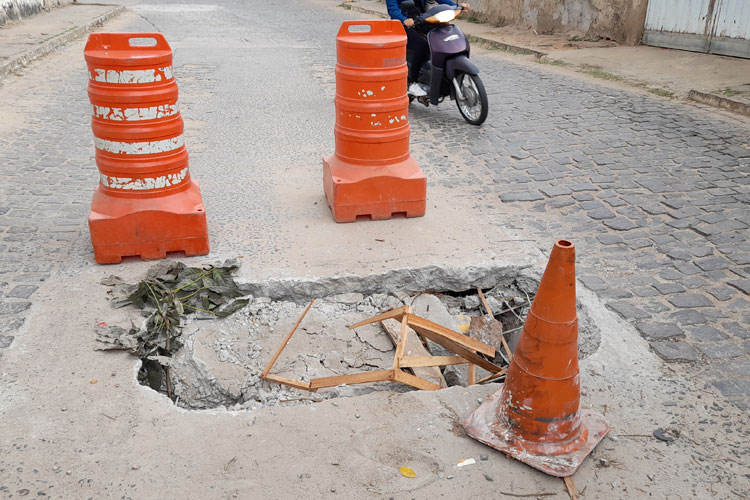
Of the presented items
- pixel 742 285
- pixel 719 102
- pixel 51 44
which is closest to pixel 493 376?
pixel 742 285

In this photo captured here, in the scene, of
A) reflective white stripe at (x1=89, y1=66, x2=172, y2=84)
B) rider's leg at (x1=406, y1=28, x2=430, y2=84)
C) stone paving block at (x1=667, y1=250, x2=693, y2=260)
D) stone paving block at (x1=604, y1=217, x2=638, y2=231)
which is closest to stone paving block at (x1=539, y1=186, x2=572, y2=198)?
stone paving block at (x1=604, y1=217, x2=638, y2=231)

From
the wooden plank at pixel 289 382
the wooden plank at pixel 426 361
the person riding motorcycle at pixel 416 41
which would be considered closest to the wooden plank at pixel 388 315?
the wooden plank at pixel 426 361

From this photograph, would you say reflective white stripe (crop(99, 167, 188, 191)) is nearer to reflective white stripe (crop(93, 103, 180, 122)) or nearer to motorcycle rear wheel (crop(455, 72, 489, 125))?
reflective white stripe (crop(93, 103, 180, 122))

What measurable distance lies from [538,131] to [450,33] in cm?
151

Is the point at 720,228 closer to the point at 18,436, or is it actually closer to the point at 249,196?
the point at 249,196

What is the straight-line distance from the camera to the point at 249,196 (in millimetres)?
5391

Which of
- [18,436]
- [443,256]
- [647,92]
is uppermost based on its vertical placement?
[647,92]

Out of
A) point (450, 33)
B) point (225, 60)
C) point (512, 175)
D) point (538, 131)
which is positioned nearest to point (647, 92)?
point (538, 131)

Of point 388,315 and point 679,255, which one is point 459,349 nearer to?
point 388,315

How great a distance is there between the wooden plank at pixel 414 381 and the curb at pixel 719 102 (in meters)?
6.44

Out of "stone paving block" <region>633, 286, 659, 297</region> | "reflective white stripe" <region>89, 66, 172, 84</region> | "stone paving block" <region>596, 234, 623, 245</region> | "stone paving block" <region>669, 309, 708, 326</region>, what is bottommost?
"stone paving block" <region>669, 309, 708, 326</region>

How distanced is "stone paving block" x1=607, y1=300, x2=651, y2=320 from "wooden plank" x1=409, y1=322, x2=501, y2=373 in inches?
34.9

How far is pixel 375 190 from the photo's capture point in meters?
4.71

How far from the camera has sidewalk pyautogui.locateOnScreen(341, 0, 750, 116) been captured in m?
8.36
